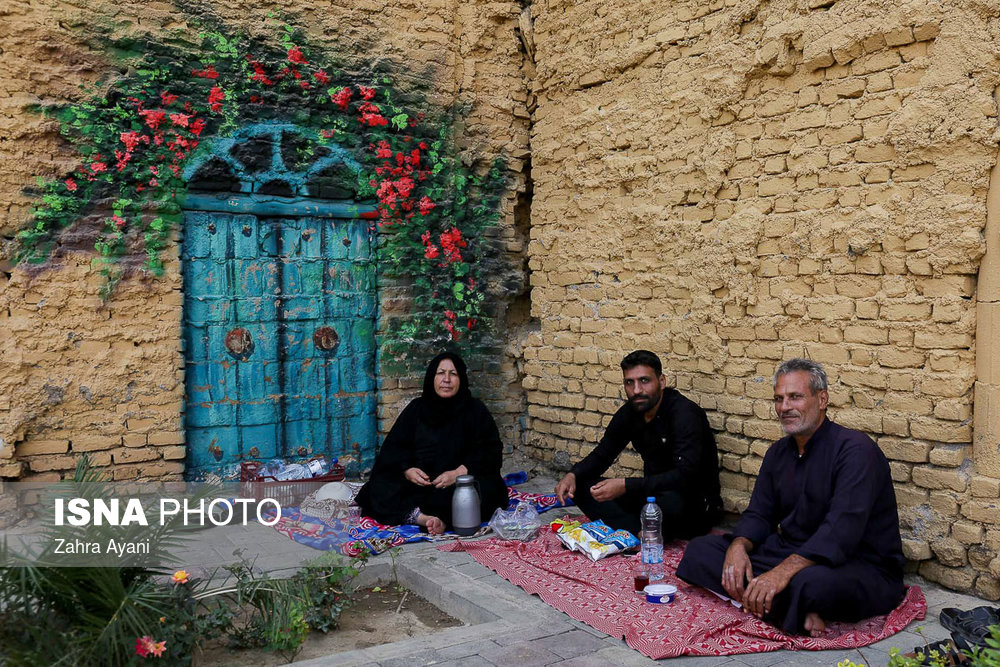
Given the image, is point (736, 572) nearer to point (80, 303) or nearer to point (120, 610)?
point (120, 610)

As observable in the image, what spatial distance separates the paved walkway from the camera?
9.99ft

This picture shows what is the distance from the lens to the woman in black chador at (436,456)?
500 cm

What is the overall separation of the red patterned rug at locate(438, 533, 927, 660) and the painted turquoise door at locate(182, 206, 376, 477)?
6.50 ft

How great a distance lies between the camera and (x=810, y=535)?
354 centimetres

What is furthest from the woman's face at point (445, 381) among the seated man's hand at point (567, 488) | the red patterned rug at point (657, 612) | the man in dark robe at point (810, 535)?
the man in dark robe at point (810, 535)

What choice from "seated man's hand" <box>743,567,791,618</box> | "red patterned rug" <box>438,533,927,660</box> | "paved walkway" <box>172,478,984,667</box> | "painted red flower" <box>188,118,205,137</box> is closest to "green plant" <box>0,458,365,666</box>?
"paved walkway" <box>172,478,984,667</box>

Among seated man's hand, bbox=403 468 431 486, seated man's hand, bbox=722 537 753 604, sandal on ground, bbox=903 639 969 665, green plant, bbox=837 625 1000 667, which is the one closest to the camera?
green plant, bbox=837 625 1000 667

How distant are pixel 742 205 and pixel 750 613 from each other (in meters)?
2.29

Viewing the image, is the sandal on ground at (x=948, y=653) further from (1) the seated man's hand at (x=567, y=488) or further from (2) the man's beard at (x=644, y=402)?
(1) the seated man's hand at (x=567, y=488)

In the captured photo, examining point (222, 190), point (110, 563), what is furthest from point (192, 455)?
point (110, 563)

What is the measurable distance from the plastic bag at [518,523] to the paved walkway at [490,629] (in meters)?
0.34

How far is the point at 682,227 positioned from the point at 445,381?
176 centimetres

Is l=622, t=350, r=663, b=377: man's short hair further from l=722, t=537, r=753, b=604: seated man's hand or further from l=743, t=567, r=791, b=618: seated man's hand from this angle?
l=743, t=567, r=791, b=618: seated man's hand

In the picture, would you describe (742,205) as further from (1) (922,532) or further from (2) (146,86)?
(2) (146,86)
